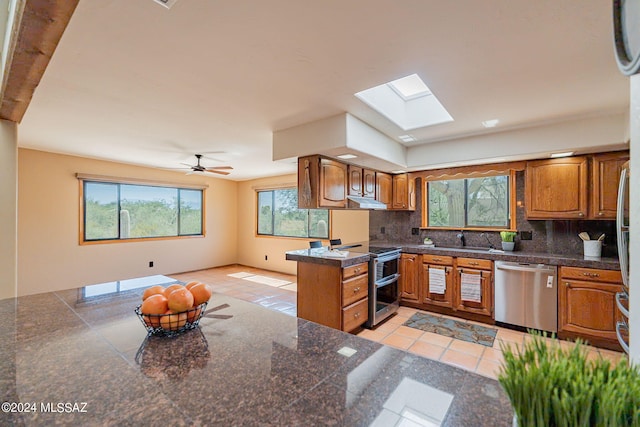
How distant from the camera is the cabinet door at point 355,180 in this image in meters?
3.86

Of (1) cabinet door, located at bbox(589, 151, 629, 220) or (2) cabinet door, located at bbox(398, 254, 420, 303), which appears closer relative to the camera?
(1) cabinet door, located at bbox(589, 151, 629, 220)

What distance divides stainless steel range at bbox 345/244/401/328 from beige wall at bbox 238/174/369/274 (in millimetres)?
1217

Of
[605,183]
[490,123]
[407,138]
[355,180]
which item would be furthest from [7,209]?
[605,183]

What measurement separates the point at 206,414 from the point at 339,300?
244 cm

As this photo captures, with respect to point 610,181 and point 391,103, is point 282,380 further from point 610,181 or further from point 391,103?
point 610,181

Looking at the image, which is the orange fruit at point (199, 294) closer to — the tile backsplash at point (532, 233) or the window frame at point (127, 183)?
the tile backsplash at point (532, 233)

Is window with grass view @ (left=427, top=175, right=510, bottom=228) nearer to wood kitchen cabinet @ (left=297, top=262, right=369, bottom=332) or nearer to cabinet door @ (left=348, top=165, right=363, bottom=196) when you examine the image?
cabinet door @ (left=348, top=165, right=363, bottom=196)

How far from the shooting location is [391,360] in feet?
3.09

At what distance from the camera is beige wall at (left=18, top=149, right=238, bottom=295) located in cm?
454

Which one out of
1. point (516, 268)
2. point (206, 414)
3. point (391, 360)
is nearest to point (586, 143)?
point (516, 268)

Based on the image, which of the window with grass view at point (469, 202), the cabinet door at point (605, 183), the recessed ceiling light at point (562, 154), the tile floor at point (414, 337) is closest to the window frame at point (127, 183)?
the tile floor at point (414, 337)

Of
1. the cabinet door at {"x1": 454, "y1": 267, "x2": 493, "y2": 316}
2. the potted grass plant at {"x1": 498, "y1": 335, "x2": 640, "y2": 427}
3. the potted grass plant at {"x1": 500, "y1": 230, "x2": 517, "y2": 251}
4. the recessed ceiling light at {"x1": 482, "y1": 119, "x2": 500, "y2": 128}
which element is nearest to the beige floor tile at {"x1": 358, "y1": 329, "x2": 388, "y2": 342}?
the cabinet door at {"x1": 454, "y1": 267, "x2": 493, "y2": 316}

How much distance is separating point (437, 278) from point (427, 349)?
1.19m

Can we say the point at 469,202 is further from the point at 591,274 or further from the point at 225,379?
the point at 225,379
